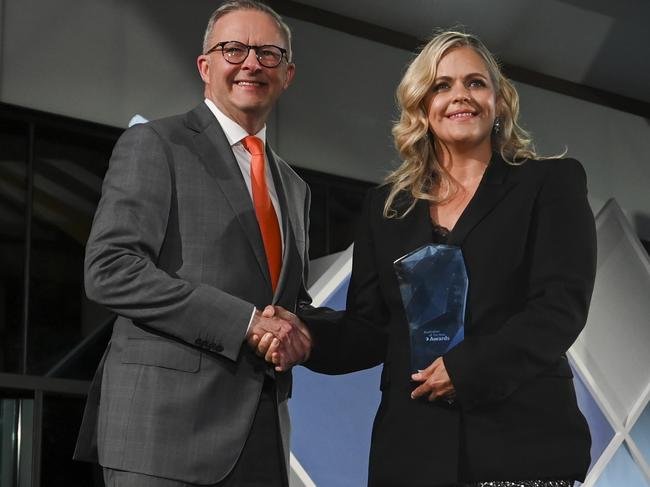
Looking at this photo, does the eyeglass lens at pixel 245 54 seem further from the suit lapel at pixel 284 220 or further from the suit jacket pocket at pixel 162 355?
the suit jacket pocket at pixel 162 355

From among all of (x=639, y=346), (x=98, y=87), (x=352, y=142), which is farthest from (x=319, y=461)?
(x=352, y=142)

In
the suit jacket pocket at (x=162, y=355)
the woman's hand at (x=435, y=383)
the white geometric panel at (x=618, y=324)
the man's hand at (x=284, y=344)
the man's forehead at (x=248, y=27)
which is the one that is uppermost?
the man's forehead at (x=248, y=27)

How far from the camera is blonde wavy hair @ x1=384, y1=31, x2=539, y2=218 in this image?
2.55 metres

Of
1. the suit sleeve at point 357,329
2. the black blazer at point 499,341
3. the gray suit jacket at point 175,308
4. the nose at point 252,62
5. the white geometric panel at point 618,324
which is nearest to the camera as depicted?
the black blazer at point 499,341

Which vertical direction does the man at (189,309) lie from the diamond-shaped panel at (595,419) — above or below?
above

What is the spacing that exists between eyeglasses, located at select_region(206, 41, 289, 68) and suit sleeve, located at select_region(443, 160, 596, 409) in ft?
2.36

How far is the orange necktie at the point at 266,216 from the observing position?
99.3 inches

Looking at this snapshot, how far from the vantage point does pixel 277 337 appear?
7.75ft

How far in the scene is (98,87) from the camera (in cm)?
718

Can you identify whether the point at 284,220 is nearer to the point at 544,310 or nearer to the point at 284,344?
the point at 284,344

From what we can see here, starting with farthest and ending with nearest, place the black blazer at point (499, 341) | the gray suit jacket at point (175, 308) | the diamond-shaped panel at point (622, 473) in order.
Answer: the diamond-shaped panel at point (622, 473), the gray suit jacket at point (175, 308), the black blazer at point (499, 341)

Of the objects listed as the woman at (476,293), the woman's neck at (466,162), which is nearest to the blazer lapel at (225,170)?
the woman at (476,293)

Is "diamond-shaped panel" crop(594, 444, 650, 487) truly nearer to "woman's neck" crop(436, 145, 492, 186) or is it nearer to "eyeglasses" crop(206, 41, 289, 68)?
"woman's neck" crop(436, 145, 492, 186)

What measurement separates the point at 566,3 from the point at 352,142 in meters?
1.93
